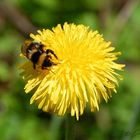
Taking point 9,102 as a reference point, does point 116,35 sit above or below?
above

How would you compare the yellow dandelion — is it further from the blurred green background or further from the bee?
the blurred green background

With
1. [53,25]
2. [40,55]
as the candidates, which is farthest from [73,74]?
[53,25]

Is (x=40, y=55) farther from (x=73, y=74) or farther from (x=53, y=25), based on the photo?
(x=53, y=25)

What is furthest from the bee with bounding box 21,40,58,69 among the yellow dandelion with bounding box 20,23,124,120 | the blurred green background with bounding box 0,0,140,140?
the blurred green background with bounding box 0,0,140,140

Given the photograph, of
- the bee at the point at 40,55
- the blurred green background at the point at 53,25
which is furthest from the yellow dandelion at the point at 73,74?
the blurred green background at the point at 53,25

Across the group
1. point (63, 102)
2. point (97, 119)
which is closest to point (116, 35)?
point (97, 119)

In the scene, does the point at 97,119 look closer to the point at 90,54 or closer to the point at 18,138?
the point at 18,138
